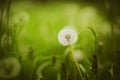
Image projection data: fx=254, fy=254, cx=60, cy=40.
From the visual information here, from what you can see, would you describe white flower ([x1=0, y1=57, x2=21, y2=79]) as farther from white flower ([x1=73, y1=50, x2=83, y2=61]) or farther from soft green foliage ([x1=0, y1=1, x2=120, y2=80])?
white flower ([x1=73, y1=50, x2=83, y2=61])

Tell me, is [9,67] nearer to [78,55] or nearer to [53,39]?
[53,39]

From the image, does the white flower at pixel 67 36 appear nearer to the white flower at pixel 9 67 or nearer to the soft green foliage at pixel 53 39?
the soft green foliage at pixel 53 39

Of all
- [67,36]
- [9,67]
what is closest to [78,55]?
[67,36]

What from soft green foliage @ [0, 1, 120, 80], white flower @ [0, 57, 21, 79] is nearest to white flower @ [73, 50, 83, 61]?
soft green foliage @ [0, 1, 120, 80]

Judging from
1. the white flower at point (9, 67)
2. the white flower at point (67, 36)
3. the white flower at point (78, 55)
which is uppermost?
the white flower at point (67, 36)

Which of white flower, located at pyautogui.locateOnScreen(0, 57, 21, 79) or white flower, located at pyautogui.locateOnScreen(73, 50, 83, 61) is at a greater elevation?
white flower, located at pyautogui.locateOnScreen(73, 50, 83, 61)

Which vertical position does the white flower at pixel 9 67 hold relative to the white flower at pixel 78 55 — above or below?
below

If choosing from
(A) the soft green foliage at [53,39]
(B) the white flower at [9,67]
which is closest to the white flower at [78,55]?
(A) the soft green foliage at [53,39]
